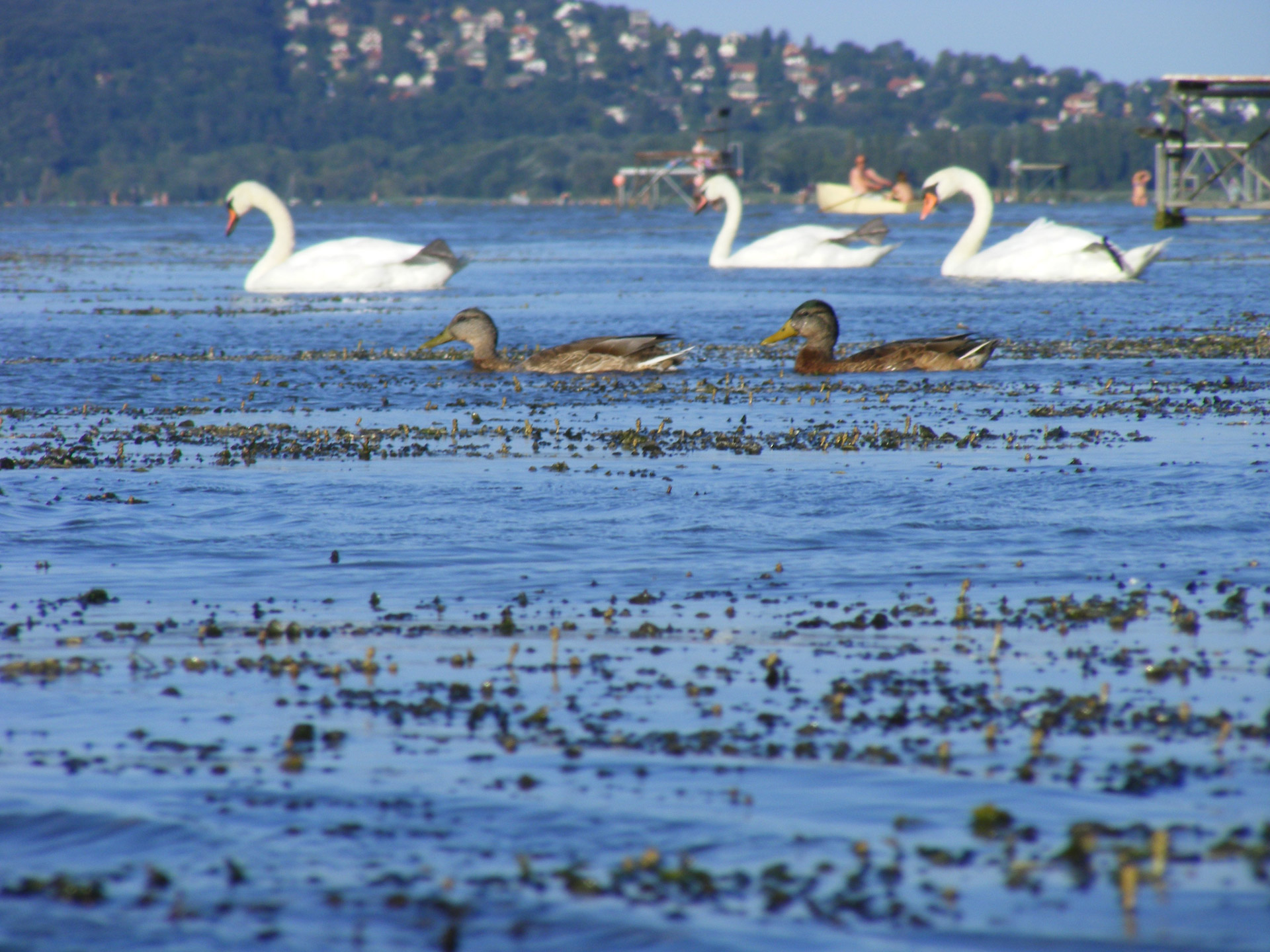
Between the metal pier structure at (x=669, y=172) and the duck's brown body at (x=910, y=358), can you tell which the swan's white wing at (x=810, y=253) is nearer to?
the duck's brown body at (x=910, y=358)

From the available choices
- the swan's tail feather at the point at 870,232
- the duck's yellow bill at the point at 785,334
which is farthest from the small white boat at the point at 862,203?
the duck's yellow bill at the point at 785,334

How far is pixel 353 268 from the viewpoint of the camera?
84.3ft

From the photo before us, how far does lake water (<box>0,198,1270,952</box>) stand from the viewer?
410 cm

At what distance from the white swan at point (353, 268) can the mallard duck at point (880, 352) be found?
1098 centimetres

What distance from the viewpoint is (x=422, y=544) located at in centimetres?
823

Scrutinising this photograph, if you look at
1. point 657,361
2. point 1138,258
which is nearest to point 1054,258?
point 1138,258

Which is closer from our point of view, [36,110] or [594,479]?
[594,479]

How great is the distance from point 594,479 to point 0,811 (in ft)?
18.3

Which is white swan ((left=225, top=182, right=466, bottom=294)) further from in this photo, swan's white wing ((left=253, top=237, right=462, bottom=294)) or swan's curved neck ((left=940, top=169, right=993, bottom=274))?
swan's curved neck ((left=940, top=169, right=993, bottom=274))

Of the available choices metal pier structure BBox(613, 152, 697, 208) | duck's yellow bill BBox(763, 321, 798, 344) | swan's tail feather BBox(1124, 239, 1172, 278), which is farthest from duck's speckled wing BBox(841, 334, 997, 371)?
metal pier structure BBox(613, 152, 697, 208)

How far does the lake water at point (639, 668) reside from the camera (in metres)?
4.10

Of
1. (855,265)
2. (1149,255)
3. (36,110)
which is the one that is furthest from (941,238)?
(36,110)

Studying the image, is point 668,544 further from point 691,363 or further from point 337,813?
point 691,363

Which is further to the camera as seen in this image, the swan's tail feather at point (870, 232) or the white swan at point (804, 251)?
the swan's tail feather at point (870, 232)
